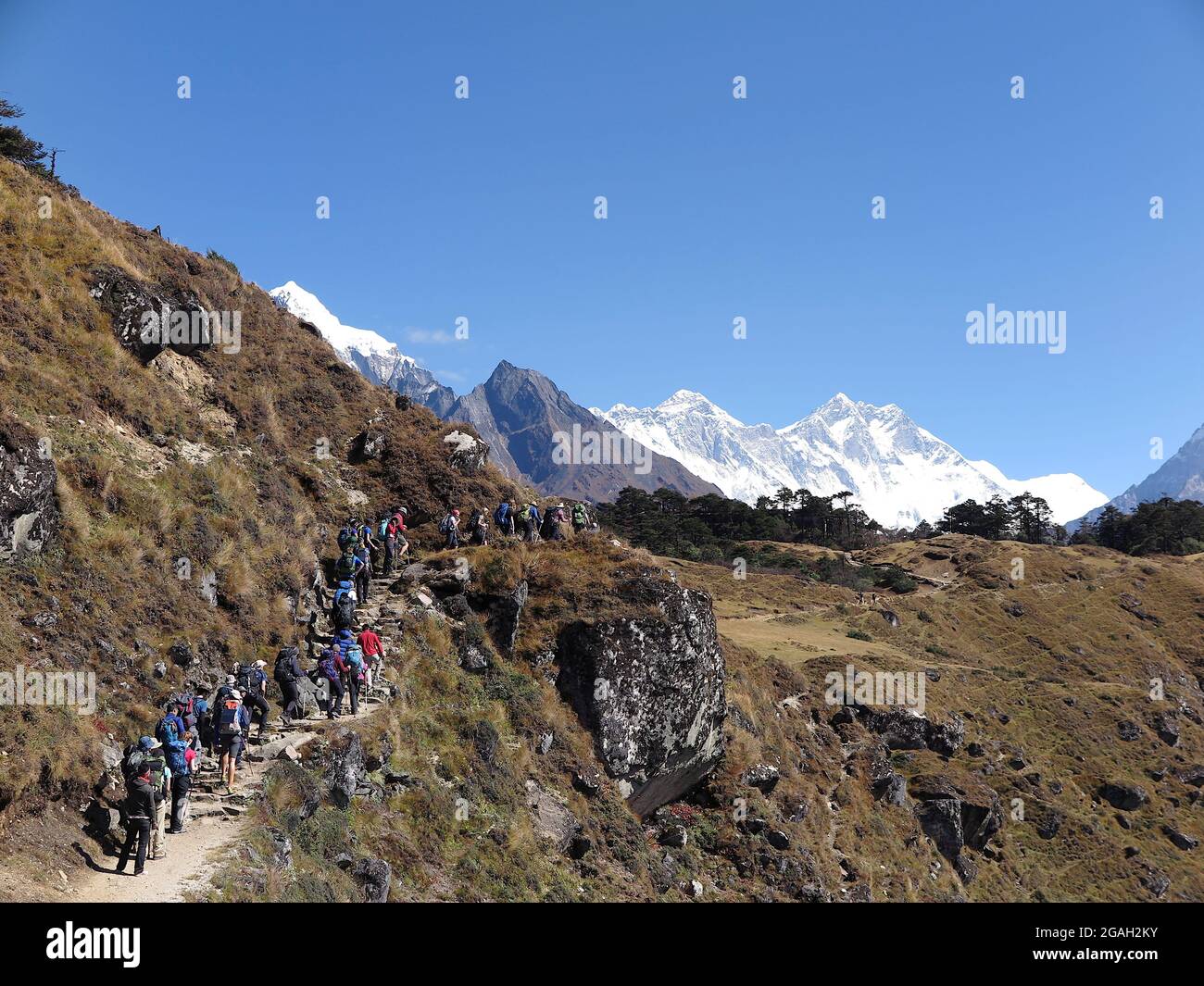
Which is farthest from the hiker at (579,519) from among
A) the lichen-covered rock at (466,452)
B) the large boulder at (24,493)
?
the large boulder at (24,493)

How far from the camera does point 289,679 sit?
60.3 feet

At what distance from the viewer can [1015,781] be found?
156 ft

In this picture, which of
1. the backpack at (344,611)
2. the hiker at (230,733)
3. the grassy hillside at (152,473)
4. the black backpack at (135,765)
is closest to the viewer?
the black backpack at (135,765)

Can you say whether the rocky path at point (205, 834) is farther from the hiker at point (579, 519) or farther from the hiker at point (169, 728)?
the hiker at point (579, 519)

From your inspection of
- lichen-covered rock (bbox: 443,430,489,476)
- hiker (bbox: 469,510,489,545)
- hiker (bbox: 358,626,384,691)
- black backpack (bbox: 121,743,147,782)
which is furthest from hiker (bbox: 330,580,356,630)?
lichen-covered rock (bbox: 443,430,489,476)

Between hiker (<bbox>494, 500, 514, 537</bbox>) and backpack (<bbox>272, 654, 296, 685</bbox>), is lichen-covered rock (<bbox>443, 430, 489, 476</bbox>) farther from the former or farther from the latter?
backpack (<bbox>272, 654, 296, 685</bbox>)

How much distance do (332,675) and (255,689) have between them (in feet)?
5.97

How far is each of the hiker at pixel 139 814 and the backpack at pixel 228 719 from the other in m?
2.32

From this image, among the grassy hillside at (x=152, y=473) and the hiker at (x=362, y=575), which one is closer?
the grassy hillside at (x=152, y=473)

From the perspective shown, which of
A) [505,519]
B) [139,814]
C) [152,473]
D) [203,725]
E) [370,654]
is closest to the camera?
[139,814]

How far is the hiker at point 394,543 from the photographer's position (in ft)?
87.5

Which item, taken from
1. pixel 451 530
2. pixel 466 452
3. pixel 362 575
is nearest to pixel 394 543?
pixel 451 530

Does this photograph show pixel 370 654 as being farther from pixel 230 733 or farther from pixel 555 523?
pixel 555 523
